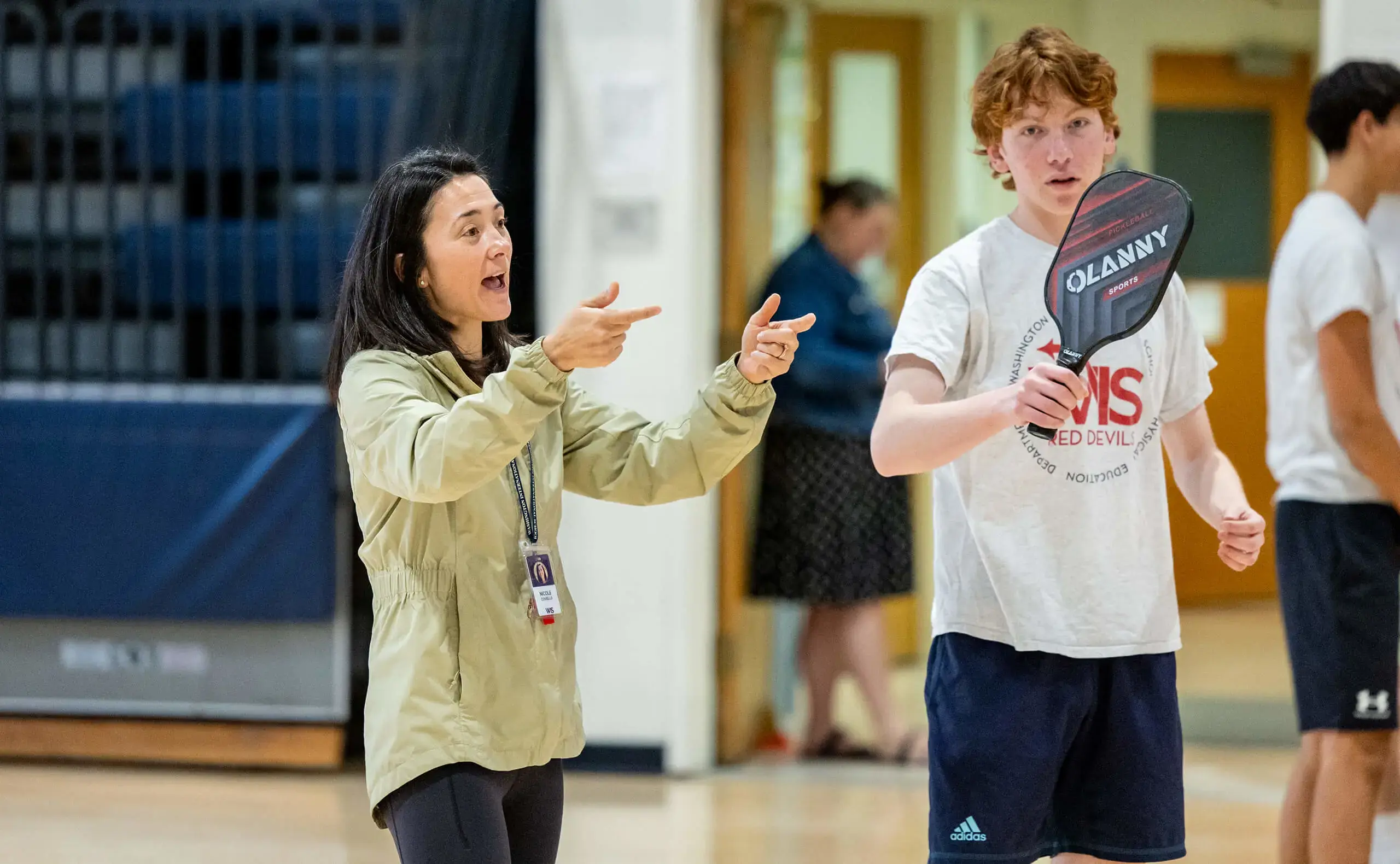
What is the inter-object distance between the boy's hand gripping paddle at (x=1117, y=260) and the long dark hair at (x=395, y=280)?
2.37 feet

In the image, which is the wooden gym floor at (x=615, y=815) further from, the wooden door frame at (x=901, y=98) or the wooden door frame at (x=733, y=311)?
the wooden door frame at (x=901, y=98)

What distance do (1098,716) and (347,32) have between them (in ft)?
11.2

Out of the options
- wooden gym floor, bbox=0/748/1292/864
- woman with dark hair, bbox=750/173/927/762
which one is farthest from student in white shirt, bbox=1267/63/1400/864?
woman with dark hair, bbox=750/173/927/762

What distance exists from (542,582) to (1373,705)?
1588 millimetres

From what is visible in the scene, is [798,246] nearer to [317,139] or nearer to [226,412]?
[317,139]

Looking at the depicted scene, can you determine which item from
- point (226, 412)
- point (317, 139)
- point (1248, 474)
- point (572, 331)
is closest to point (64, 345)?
point (226, 412)

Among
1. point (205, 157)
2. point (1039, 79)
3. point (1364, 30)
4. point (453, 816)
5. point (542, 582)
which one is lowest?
point (453, 816)

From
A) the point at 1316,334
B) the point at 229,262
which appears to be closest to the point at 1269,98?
the point at 1316,334

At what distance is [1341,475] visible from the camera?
260 cm

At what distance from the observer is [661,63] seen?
4148 mm

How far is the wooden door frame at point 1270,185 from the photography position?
514 cm

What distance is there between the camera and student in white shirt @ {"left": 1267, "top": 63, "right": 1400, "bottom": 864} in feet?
8.39

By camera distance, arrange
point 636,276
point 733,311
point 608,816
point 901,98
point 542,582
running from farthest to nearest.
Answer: point 901,98
point 733,311
point 636,276
point 608,816
point 542,582

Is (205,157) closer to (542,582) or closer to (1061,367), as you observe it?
(542,582)
